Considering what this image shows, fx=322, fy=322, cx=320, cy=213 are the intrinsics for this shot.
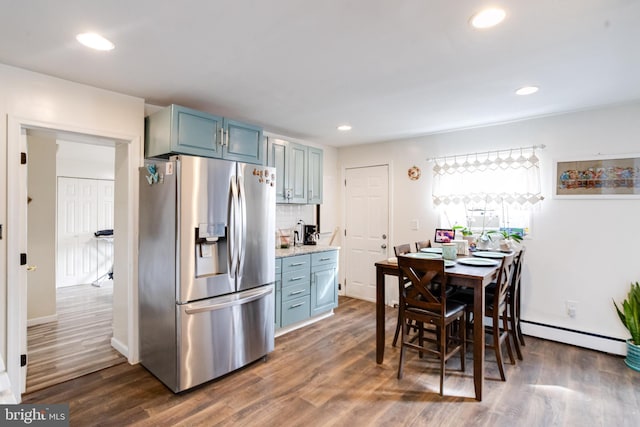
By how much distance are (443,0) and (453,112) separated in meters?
1.92

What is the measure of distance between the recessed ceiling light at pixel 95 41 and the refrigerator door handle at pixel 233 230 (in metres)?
1.15

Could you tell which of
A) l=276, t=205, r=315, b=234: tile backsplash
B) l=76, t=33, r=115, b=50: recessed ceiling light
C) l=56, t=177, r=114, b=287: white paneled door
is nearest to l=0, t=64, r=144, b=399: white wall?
l=76, t=33, r=115, b=50: recessed ceiling light

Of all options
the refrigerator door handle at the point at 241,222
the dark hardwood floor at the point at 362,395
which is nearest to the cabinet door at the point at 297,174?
the refrigerator door handle at the point at 241,222

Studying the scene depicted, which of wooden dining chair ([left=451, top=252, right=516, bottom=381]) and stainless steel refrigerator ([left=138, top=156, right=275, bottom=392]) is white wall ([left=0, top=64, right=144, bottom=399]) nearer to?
stainless steel refrigerator ([left=138, top=156, right=275, bottom=392])

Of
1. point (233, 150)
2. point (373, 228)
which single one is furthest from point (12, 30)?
point (373, 228)

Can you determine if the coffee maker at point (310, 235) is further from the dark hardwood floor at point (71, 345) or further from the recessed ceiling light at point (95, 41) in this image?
the recessed ceiling light at point (95, 41)

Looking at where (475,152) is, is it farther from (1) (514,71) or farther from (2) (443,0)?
(2) (443,0)

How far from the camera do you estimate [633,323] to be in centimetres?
283

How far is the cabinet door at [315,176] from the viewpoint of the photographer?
4.33 m

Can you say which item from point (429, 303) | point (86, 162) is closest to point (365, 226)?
point (429, 303)

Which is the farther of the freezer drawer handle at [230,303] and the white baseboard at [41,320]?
the white baseboard at [41,320]

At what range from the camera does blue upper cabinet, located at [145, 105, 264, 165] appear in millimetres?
2699

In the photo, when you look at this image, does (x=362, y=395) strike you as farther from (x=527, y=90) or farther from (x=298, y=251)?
(x=527, y=90)

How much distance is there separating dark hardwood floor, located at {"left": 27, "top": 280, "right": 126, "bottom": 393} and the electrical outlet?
171 inches
